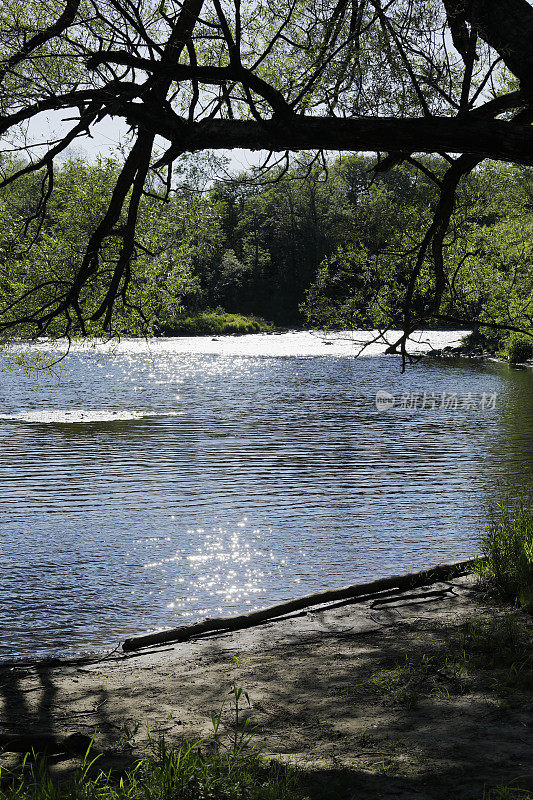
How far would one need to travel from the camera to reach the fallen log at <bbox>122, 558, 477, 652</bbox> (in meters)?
7.15

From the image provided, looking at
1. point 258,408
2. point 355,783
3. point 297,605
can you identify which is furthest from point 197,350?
point 355,783

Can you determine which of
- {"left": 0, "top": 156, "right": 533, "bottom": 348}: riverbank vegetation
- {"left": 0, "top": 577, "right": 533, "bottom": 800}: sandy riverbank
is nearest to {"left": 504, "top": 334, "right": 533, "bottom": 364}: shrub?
{"left": 0, "top": 156, "right": 533, "bottom": 348}: riverbank vegetation

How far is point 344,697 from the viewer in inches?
209

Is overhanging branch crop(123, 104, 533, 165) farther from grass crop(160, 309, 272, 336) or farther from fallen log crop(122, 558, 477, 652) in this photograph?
grass crop(160, 309, 272, 336)

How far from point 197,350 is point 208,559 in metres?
47.5

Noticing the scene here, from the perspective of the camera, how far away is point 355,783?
12.6ft

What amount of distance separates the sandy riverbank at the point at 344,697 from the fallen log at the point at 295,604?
0.50 feet

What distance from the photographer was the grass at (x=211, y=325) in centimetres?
7538

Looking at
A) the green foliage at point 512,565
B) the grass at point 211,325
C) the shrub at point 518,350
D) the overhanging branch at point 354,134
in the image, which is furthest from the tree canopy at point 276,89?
the grass at point 211,325

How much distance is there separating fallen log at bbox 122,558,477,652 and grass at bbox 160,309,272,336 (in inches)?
2601

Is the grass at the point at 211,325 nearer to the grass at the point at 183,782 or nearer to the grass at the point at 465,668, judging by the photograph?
the grass at the point at 465,668

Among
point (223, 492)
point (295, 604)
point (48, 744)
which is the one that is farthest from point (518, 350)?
point (48, 744)

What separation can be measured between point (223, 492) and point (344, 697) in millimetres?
10041

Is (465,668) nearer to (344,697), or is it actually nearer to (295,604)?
(344,697)
